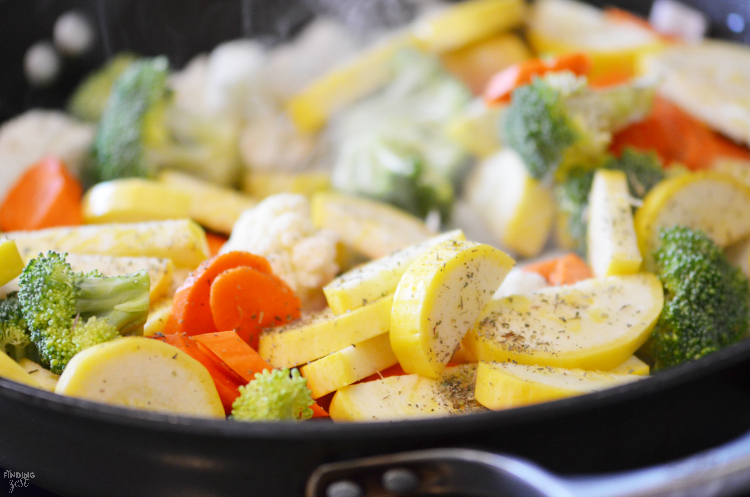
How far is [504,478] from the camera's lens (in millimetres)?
789

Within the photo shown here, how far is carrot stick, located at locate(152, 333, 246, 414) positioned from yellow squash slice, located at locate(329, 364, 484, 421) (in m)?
A: 0.19

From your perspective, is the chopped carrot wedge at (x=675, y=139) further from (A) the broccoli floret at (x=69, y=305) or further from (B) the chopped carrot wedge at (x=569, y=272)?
(A) the broccoli floret at (x=69, y=305)

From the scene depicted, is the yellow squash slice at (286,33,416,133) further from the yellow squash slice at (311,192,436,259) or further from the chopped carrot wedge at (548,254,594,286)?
the chopped carrot wedge at (548,254,594,286)

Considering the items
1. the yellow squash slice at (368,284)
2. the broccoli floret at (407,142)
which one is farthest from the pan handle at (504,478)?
the broccoli floret at (407,142)

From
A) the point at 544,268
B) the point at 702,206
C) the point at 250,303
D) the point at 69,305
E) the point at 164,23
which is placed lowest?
the point at 544,268

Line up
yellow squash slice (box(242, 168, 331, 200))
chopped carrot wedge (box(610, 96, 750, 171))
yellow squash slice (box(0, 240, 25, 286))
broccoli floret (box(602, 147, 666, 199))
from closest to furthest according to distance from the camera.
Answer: yellow squash slice (box(0, 240, 25, 286)), broccoli floret (box(602, 147, 666, 199)), chopped carrot wedge (box(610, 96, 750, 171)), yellow squash slice (box(242, 168, 331, 200))

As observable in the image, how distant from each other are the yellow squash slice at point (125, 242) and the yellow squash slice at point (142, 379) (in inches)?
18.4

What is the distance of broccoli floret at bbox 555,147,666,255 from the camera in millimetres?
1646

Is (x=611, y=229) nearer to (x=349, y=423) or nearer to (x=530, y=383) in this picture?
(x=530, y=383)

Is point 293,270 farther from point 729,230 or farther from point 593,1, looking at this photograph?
point 593,1

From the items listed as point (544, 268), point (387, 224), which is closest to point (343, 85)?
point (387, 224)

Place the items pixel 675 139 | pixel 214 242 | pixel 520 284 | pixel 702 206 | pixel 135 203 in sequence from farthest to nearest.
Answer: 1. pixel 675 139
2. pixel 214 242
3. pixel 135 203
4. pixel 702 206
5. pixel 520 284

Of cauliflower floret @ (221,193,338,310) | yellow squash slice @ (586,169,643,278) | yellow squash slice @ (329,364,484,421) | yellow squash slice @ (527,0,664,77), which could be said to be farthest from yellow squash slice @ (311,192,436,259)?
yellow squash slice @ (527,0,664,77)

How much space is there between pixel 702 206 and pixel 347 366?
1.06 metres
